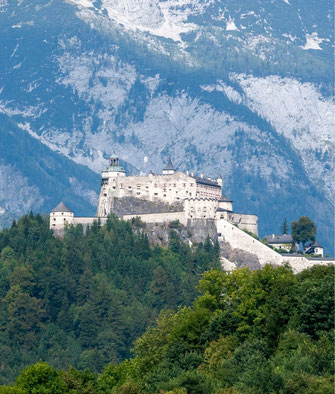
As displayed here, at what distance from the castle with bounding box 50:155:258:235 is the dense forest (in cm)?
280

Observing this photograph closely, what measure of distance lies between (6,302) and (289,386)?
292 ft

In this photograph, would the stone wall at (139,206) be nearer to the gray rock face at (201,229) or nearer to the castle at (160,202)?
the castle at (160,202)

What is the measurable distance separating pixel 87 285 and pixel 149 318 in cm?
1105

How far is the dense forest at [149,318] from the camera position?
77562 millimetres

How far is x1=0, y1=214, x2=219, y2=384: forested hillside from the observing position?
14988 centimetres

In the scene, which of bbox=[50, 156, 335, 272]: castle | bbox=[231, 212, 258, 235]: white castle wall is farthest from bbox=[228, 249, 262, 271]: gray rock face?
bbox=[231, 212, 258, 235]: white castle wall

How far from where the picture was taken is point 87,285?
520ft

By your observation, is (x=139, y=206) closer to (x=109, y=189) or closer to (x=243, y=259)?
(x=109, y=189)

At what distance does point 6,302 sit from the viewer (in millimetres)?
154625

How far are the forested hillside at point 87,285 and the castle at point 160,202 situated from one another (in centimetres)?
245

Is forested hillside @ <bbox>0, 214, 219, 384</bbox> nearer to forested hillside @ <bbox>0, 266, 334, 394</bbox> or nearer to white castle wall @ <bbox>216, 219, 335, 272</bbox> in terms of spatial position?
white castle wall @ <bbox>216, 219, 335, 272</bbox>

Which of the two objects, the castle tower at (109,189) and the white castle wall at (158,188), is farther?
the castle tower at (109,189)

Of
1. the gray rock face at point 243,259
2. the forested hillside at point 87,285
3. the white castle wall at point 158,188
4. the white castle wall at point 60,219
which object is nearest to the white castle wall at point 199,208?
the white castle wall at point 158,188

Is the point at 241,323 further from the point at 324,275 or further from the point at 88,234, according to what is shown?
the point at 88,234
